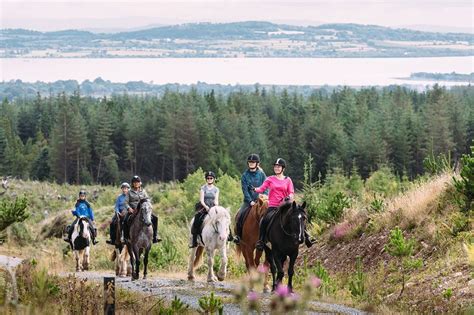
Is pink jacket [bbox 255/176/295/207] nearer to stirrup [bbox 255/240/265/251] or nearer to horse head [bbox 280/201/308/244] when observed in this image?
horse head [bbox 280/201/308/244]

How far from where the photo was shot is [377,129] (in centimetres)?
12656

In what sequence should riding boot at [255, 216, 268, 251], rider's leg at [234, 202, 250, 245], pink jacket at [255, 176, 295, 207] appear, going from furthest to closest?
rider's leg at [234, 202, 250, 245], riding boot at [255, 216, 268, 251], pink jacket at [255, 176, 295, 207]

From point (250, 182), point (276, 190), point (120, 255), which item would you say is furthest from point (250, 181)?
point (120, 255)

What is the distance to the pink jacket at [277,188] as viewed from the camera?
54.4 ft

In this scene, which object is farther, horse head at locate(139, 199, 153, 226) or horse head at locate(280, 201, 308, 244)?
horse head at locate(139, 199, 153, 226)

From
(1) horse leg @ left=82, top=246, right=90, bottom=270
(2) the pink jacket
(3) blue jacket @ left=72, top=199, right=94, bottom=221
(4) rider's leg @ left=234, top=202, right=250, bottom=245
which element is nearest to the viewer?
(2) the pink jacket

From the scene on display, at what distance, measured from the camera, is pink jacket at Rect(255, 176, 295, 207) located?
16578mm

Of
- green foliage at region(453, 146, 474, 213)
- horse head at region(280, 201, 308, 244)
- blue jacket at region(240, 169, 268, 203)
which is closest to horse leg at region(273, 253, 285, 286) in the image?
horse head at region(280, 201, 308, 244)

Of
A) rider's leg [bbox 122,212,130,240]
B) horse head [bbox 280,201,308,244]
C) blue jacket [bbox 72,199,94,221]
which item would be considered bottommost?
blue jacket [bbox 72,199,94,221]

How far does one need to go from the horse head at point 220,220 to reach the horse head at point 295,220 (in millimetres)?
2462

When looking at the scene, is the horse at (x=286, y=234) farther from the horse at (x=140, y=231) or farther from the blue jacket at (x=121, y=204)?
the blue jacket at (x=121, y=204)

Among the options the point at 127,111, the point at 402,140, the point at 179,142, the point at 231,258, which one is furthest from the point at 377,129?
the point at 231,258

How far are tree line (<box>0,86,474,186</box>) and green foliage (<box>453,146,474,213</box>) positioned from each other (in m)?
102

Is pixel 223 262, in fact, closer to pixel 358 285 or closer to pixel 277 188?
pixel 358 285
